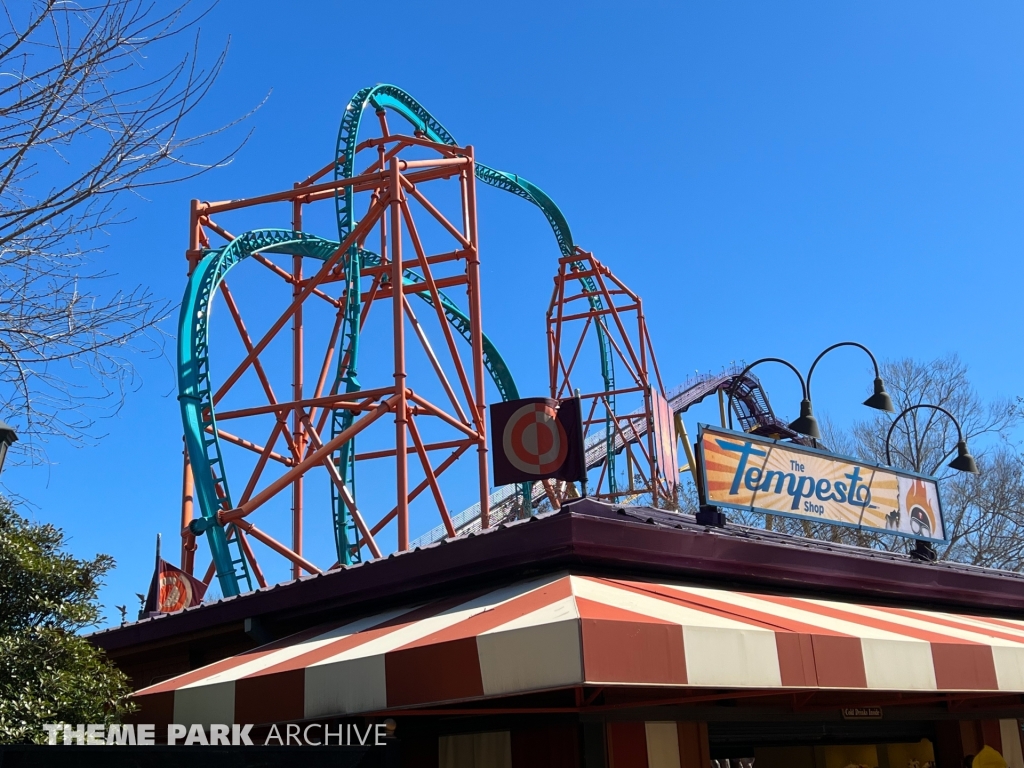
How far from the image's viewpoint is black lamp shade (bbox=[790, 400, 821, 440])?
10.9 meters

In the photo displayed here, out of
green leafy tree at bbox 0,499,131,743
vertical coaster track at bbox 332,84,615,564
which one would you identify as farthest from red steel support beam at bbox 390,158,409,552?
green leafy tree at bbox 0,499,131,743

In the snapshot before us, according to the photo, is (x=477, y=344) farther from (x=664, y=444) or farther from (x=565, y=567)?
(x=565, y=567)

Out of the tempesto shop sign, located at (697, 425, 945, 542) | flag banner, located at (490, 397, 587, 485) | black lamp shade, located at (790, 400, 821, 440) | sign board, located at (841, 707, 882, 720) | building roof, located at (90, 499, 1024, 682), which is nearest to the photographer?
building roof, located at (90, 499, 1024, 682)

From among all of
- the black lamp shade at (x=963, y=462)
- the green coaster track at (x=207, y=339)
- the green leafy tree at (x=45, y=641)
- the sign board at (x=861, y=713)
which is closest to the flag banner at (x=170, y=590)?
the green coaster track at (x=207, y=339)

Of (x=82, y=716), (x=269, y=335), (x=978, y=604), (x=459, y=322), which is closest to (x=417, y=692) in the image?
(x=82, y=716)

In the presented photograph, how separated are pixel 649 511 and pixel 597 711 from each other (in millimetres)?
2190

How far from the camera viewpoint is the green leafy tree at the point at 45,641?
183 inches

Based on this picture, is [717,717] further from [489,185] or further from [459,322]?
[489,185]

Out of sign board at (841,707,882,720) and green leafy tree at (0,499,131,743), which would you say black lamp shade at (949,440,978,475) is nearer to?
sign board at (841,707,882,720)

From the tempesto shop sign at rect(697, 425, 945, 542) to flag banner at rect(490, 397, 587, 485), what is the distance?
0.86 meters

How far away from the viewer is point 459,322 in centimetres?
2022

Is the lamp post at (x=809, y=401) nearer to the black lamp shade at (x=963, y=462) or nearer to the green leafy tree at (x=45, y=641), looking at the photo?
the black lamp shade at (x=963, y=462)

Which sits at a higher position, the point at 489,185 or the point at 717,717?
the point at 489,185

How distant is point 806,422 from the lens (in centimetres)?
1092
